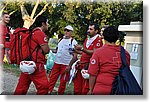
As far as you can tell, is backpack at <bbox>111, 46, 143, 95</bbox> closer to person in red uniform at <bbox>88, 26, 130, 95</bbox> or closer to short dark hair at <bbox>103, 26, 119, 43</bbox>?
person in red uniform at <bbox>88, 26, 130, 95</bbox>

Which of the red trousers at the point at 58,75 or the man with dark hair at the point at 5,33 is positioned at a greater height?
the man with dark hair at the point at 5,33

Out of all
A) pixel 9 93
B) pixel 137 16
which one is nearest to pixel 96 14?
pixel 137 16

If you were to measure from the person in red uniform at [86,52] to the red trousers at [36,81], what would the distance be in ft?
1.11

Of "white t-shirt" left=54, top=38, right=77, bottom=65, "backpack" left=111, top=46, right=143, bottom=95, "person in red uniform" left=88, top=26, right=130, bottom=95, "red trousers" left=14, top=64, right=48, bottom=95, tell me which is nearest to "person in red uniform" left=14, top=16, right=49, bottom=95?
"red trousers" left=14, top=64, right=48, bottom=95

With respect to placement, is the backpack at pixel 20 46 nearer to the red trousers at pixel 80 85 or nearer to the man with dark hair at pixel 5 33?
the man with dark hair at pixel 5 33

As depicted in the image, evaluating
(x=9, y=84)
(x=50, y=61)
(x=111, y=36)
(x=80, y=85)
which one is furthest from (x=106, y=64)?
(x=9, y=84)

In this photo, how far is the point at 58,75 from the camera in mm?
3500

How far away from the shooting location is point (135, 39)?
3.51 metres

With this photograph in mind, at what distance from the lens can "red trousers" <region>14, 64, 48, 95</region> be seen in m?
3.40

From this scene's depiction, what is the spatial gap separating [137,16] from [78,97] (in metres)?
1.07

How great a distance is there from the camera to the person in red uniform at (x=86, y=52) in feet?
11.3

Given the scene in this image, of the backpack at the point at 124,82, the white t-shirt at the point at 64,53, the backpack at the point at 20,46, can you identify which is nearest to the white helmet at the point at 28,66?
the backpack at the point at 20,46

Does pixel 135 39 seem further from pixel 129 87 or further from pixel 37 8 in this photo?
pixel 37 8

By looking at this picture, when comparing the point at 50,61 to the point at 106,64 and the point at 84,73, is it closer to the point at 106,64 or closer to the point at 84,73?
the point at 84,73
